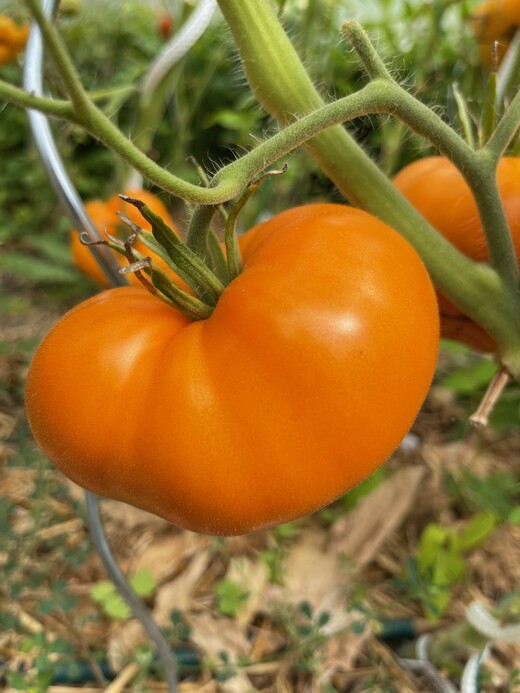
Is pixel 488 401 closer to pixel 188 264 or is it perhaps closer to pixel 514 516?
pixel 188 264

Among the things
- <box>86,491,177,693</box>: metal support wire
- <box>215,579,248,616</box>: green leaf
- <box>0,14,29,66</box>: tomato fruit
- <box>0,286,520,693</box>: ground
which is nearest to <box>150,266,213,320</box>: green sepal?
<box>86,491,177,693</box>: metal support wire

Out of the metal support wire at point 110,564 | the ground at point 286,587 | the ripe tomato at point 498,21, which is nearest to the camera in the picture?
the metal support wire at point 110,564

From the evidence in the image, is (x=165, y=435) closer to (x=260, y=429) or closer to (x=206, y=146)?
A: (x=260, y=429)

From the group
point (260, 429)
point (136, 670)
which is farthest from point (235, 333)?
point (136, 670)

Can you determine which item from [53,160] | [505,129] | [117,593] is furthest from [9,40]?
[505,129]

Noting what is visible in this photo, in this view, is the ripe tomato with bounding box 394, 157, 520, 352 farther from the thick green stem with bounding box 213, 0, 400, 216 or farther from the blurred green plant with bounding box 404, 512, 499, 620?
the blurred green plant with bounding box 404, 512, 499, 620

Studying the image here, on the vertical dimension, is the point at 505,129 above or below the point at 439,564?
above

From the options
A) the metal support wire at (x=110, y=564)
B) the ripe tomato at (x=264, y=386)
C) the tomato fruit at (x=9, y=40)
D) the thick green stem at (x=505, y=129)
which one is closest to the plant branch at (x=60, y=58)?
the ripe tomato at (x=264, y=386)

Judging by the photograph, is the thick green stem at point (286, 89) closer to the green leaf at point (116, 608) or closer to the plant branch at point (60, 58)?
the plant branch at point (60, 58)
